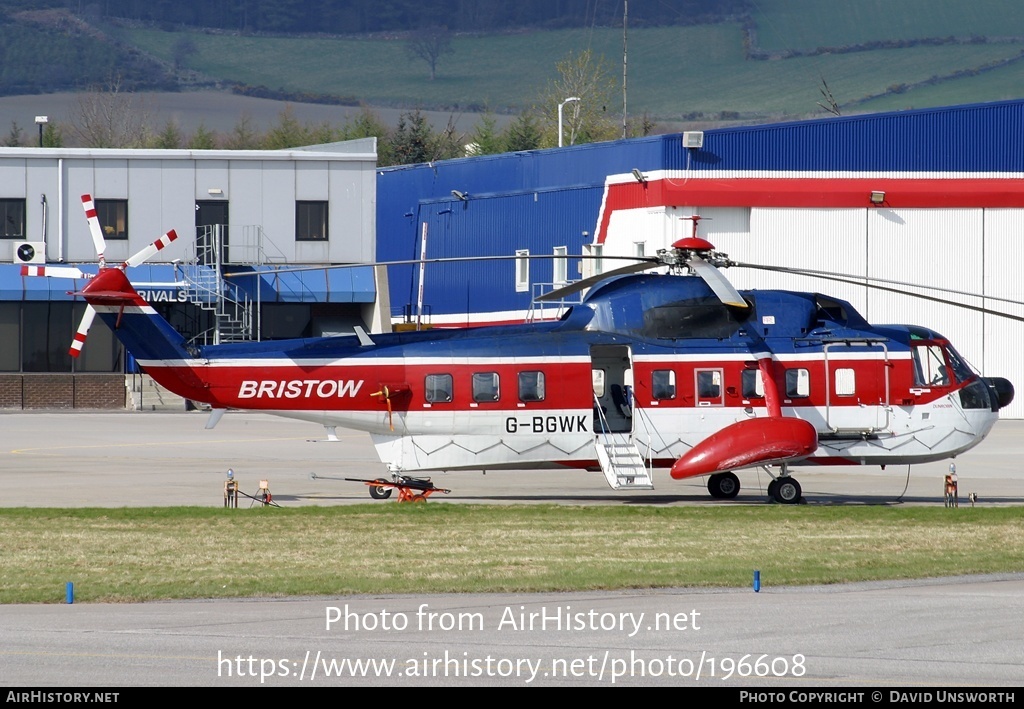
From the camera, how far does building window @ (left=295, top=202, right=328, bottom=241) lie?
55.6 m

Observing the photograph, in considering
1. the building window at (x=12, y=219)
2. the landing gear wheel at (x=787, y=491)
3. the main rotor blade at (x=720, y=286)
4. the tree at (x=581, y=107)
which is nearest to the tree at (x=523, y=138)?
the tree at (x=581, y=107)

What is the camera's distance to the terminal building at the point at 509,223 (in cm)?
4594

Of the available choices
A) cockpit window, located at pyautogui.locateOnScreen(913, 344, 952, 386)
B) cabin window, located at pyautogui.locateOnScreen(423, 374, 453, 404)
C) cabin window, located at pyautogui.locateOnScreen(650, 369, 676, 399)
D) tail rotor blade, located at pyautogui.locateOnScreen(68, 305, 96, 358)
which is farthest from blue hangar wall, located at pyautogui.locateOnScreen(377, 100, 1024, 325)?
tail rotor blade, located at pyautogui.locateOnScreen(68, 305, 96, 358)

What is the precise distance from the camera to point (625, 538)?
18.5 m

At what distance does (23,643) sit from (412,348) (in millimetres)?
12053

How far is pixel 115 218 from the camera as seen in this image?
54.2 meters

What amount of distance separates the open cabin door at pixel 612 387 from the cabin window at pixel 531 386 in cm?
95

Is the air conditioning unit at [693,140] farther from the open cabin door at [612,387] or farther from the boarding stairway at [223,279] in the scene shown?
the open cabin door at [612,387]

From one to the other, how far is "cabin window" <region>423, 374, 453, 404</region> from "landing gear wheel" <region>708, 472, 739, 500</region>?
5.17 metres

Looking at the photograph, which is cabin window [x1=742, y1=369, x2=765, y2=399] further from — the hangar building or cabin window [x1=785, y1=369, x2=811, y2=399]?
the hangar building

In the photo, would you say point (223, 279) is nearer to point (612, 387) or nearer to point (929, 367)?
point (612, 387)

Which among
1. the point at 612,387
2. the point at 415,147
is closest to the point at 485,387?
the point at 612,387

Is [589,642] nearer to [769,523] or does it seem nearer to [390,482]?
[769,523]

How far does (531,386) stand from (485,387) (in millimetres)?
779
